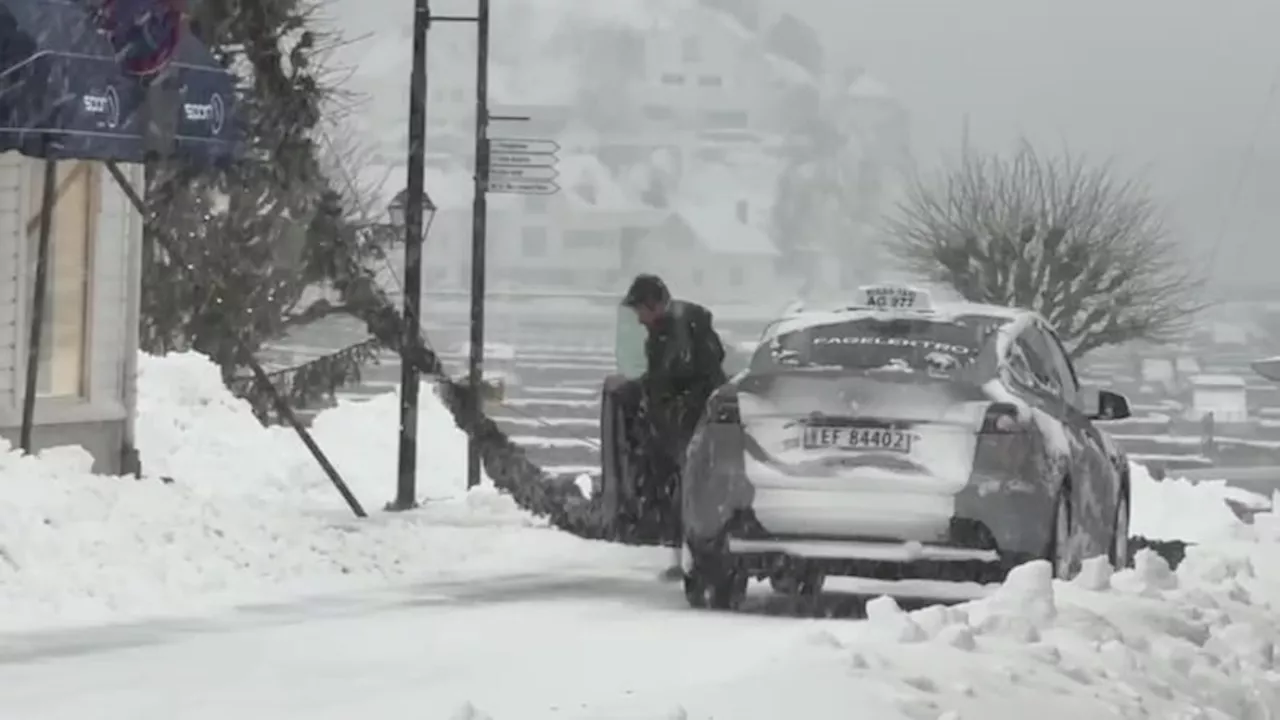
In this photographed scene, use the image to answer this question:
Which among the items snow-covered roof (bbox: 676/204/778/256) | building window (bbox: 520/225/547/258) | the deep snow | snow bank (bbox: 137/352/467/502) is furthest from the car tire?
building window (bbox: 520/225/547/258)

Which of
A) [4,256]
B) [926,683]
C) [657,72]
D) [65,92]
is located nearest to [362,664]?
[926,683]

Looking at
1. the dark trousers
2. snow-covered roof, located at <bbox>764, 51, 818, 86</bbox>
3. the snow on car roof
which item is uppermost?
snow-covered roof, located at <bbox>764, 51, 818, 86</bbox>

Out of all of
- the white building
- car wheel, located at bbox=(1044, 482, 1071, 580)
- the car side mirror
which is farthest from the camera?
the white building

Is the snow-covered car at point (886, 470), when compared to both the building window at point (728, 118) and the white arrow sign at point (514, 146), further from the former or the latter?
the building window at point (728, 118)

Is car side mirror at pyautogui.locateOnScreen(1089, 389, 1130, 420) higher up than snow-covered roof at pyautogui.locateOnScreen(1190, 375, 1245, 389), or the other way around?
car side mirror at pyautogui.locateOnScreen(1089, 389, 1130, 420)

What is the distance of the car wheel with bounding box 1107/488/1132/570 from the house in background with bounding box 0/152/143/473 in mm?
7666

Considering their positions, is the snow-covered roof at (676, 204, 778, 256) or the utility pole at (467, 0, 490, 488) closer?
the utility pole at (467, 0, 490, 488)

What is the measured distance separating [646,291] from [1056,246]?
29101 mm

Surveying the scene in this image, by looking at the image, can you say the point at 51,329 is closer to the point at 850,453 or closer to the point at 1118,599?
the point at 850,453

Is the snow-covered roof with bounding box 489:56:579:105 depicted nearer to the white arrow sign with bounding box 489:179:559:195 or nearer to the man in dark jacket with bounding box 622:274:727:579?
the white arrow sign with bounding box 489:179:559:195

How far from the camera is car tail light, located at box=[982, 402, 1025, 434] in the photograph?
1112 cm

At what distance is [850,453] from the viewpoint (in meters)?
11.2

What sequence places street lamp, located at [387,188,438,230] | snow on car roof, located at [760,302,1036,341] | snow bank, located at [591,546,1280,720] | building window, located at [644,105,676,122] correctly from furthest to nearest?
1. building window, located at [644,105,676,122]
2. street lamp, located at [387,188,438,230]
3. snow on car roof, located at [760,302,1036,341]
4. snow bank, located at [591,546,1280,720]

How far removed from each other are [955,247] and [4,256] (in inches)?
1154
